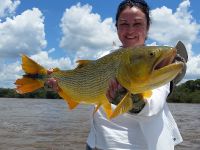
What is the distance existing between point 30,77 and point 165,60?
5.82 feet

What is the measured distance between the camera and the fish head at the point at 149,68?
10.7 feet

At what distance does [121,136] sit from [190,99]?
111m

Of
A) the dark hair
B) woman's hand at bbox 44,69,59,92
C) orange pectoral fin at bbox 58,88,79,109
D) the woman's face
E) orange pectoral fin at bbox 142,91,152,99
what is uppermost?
the dark hair

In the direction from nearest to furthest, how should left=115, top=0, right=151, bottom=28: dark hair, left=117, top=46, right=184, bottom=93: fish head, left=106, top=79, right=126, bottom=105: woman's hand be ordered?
left=117, top=46, right=184, bottom=93: fish head → left=106, top=79, right=126, bottom=105: woman's hand → left=115, top=0, right=151, bottom=28: dark hair

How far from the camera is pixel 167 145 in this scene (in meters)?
4.25

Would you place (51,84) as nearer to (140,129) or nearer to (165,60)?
(140,129)

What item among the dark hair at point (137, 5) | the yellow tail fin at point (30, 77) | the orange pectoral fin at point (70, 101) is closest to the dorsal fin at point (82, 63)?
the orange pectoral fin at point (70, 101)

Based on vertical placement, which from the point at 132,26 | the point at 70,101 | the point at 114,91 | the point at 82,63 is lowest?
the point at 70,101

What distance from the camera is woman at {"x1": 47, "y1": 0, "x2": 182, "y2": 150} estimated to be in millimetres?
4020

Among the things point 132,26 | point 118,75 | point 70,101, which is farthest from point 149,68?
point 132,26

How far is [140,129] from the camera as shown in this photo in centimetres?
415

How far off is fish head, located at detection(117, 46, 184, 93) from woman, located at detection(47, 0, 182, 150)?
271 mm

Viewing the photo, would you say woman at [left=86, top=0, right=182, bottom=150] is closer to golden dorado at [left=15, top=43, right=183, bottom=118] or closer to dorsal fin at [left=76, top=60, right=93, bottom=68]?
golden dorado at [left=15, top=43, right=183, bottom=118]

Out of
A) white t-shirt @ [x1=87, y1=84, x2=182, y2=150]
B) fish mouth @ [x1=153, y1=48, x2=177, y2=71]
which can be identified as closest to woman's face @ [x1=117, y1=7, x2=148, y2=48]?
white t-shirt @ [x1=87, y1=84, x2=182, y2=150]
